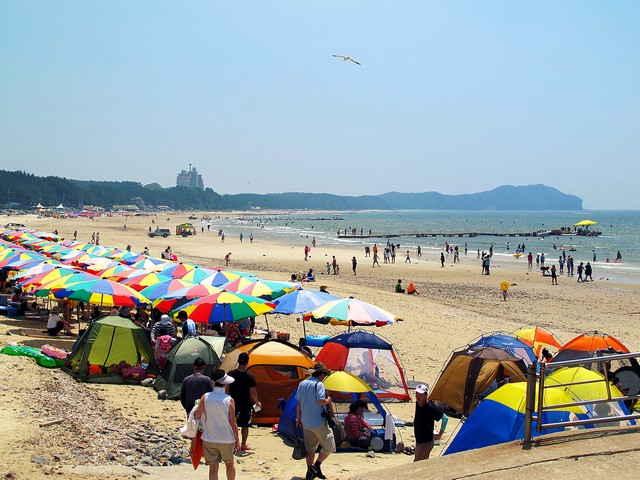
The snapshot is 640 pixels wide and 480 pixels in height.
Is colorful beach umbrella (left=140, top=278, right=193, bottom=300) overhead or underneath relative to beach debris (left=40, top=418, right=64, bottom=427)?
overhead

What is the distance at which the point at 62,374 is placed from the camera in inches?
444

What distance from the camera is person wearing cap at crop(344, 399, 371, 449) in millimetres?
9125

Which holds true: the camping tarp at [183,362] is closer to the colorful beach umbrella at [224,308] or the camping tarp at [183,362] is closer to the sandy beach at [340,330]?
the sandy beach at [340,330]

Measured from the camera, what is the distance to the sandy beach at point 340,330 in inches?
294

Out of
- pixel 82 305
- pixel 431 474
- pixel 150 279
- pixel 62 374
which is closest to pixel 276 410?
pixel 62 374

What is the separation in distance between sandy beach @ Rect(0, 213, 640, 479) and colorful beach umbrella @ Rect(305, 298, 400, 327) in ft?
5.67

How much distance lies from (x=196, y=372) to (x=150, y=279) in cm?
961

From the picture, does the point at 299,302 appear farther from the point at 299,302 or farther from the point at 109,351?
the point at 109,351

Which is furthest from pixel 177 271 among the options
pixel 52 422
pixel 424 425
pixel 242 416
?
pixel 424 425

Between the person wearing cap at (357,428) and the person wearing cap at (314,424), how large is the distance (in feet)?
5.67

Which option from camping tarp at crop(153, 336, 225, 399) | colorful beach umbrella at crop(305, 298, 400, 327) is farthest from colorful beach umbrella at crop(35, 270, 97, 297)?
colorful beach umbrella at crop(305, 298, 400, 327)

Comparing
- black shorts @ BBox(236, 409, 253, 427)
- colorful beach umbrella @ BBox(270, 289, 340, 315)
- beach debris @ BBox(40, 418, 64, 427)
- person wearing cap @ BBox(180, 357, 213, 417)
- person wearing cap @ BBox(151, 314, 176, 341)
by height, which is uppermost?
colorful beach umbrella @ BBox(270, 289, 340, 315)

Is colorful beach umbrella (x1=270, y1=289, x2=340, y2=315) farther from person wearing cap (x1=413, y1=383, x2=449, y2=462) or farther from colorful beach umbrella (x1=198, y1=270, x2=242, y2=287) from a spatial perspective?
person wearing cap (x1=413, y1=383, x2=449, y2=462)

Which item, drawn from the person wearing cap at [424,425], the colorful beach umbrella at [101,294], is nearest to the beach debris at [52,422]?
the person wearing cap at [424,425]
